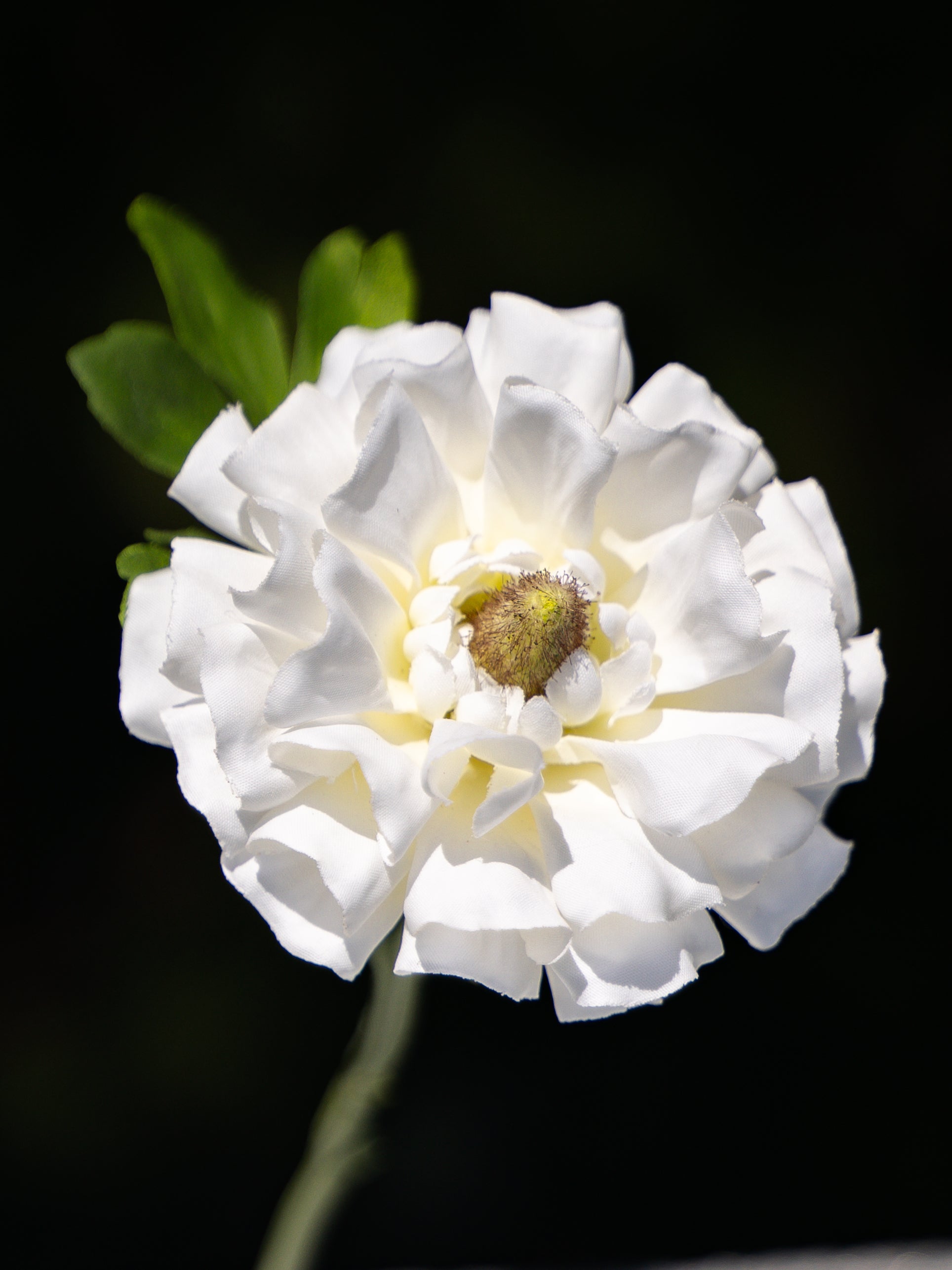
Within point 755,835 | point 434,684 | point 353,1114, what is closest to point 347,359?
point 434,684

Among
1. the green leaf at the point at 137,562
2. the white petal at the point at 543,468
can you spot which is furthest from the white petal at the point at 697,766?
the green leaf at the point at 137,562

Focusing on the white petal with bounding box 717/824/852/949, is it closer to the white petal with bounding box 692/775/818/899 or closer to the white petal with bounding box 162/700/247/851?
the white petal with bounding box 692/775/818/899

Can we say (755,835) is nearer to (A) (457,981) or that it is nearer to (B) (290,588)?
(B) (290,588)

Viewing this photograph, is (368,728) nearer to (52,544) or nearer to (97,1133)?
(52,544)

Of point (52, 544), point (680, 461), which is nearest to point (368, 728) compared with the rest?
point (680, 461)

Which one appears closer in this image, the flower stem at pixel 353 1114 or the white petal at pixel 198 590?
the white petal at pixel 198 590

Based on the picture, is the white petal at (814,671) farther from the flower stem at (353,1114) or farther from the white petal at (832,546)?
the flower stem at (353,1114)

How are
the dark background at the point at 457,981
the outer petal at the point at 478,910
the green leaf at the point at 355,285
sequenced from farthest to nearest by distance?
the dark background at the point at 457,981
the green leaf at the point at 355,285
the outer petal at the point at 478,910

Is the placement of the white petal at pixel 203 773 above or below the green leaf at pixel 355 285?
below
